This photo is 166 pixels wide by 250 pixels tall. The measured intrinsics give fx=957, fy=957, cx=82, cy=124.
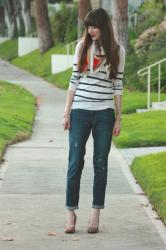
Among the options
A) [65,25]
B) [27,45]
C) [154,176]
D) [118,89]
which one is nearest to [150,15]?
[65,25]

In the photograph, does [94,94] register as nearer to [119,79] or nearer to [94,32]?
[119,79]

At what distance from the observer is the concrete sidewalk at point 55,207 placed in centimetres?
837

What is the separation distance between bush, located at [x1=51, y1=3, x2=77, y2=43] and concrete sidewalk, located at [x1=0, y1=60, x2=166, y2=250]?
27712 mm

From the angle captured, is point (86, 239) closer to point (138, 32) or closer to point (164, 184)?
point (164, 184)

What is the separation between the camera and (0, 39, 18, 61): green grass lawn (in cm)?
5169

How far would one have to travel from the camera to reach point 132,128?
17.4 meters

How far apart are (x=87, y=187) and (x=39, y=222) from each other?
2269mm

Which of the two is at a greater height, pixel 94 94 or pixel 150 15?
pixel 94 94

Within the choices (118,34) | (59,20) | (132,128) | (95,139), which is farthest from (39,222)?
(59,20)

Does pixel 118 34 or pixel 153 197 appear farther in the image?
pixel 118 34

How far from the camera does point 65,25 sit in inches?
1790

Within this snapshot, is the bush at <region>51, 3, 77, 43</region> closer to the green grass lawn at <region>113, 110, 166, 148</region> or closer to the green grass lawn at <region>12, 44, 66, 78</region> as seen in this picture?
the green grass lawn at <region>12, 44, 66, 78</region>

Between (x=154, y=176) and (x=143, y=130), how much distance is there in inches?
210

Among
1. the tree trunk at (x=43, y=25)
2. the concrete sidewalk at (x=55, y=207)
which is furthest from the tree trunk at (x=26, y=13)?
the concrete sidewalk at (x=55, y=207)
